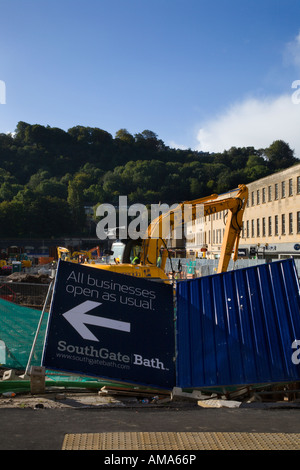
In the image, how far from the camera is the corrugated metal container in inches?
301

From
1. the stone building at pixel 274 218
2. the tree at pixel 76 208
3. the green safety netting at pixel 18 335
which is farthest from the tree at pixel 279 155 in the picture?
the green safety netting at pixel 18 335

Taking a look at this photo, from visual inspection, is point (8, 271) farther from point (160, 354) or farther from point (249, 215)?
point (160, 354)

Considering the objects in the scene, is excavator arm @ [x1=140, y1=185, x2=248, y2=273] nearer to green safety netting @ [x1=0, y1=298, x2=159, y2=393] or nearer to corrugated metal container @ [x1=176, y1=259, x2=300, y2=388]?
green safety netting @ [x1=0, y1=298, x2=159, y2=393]

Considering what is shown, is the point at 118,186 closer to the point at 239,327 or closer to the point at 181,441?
the point at 239,327

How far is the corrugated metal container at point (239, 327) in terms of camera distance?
7645mm

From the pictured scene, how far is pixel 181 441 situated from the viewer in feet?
18.2

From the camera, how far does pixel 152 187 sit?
594ft

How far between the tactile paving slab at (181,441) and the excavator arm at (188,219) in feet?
36.0

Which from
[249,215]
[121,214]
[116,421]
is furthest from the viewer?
[121,214]

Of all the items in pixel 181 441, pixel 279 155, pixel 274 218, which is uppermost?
pixel 279 155

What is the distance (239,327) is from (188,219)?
1042 cm

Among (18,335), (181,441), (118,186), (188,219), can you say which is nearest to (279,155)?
(118,186)
